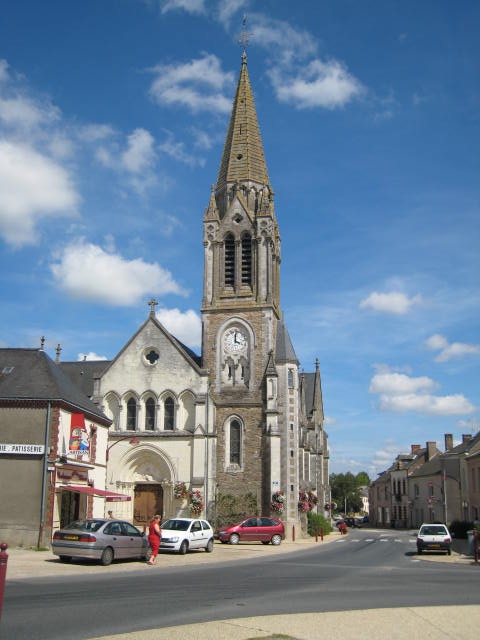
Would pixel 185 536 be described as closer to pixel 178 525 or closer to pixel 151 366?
pixel 178 525

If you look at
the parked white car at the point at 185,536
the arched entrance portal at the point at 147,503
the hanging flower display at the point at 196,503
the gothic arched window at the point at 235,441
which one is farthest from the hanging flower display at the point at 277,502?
the parked white car at the point at 185,536

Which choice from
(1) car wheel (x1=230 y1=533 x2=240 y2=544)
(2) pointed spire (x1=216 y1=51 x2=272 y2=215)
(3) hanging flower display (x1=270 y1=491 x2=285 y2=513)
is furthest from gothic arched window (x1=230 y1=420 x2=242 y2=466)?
(2) pointed spire (x1=216 y1=51 x2=272 y2=215)

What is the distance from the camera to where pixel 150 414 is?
38.7 metres

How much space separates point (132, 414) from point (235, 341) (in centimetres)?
727

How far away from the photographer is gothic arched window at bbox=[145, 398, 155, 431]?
3853cm

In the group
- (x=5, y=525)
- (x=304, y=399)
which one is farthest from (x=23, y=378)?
(x=304, y=399)

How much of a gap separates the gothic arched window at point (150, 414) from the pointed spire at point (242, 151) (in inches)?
512

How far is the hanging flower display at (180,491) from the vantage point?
3650 cm

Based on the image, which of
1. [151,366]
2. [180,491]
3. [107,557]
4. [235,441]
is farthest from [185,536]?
[151,366]

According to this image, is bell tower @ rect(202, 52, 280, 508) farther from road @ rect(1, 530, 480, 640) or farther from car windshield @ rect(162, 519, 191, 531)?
road @ rect(1, 530, 480, 640)

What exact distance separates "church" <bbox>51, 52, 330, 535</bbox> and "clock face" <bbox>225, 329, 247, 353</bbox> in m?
0.06

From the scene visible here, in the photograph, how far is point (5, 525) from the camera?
77.4 ft

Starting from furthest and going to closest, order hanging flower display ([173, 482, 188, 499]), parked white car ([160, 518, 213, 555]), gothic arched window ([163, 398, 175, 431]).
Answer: gothic arched window ([163, 398, 175, 431]) → hanging flower display ([173, 482, 188, 499]) → parked white car ([160, 518, 213, 555])

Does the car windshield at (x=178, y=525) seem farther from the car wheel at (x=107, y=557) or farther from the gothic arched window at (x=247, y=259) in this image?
the gothic arched window at (x=247, y=259)
